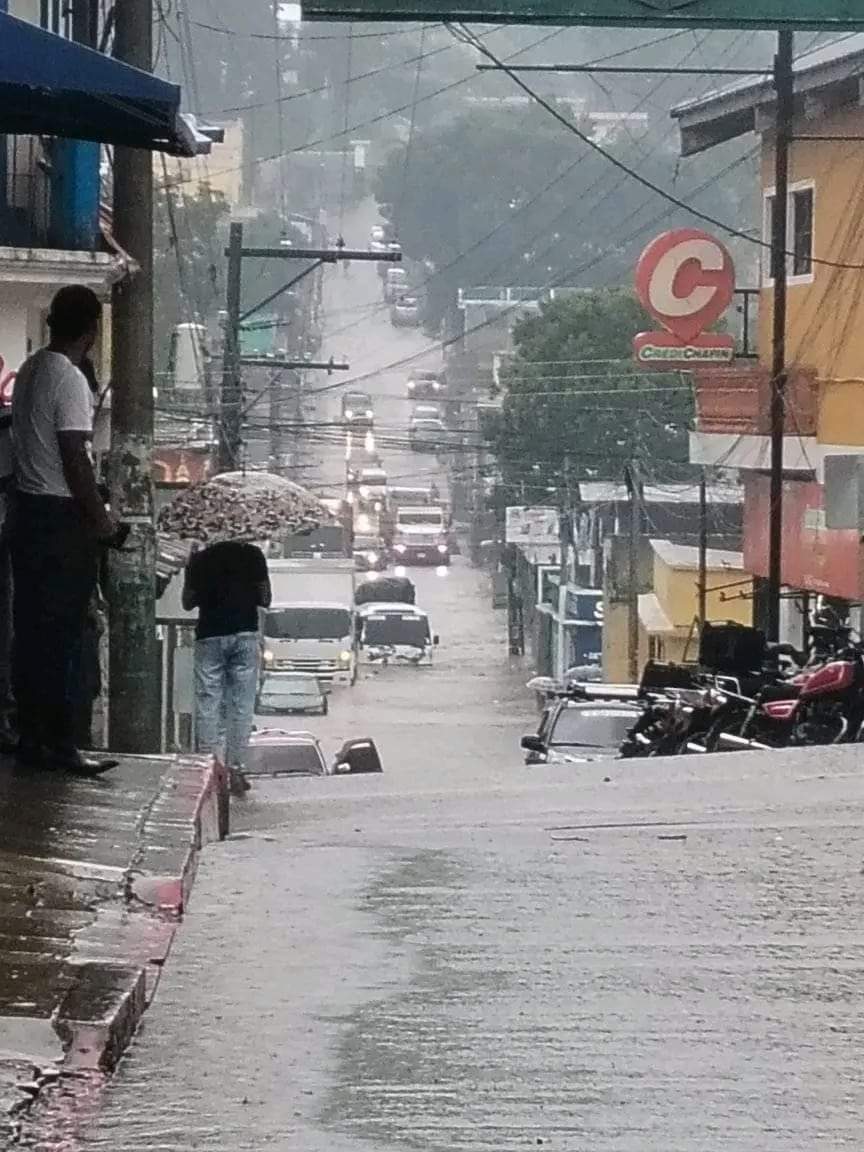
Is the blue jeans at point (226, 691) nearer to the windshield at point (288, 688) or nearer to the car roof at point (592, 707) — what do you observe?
the car roof at point (592, 707)

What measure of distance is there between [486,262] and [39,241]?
4340 cm

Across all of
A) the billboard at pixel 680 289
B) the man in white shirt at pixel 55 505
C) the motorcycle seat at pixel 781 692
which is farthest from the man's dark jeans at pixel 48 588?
the billboard at pixel 680 289

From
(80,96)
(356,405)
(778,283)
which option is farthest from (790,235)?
(356,405)

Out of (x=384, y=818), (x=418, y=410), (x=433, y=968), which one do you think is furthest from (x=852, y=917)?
(x=418, y=410)

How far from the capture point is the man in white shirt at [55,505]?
808 centimetres

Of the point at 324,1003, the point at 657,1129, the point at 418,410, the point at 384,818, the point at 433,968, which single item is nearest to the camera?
the point at 657,1129

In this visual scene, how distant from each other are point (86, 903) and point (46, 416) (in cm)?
214

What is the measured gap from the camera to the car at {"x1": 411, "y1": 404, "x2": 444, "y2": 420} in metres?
57.2

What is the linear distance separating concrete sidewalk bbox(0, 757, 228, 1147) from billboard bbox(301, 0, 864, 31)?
3.91 meters

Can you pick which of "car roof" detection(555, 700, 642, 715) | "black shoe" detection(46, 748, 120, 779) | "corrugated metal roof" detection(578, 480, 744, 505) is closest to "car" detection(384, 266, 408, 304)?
"corrugated metal roof" detection(578, 480, 744, 505)

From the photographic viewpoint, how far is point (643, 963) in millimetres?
6789

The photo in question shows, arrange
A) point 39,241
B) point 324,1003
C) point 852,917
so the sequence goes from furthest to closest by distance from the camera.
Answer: point 39,241 → point 852,917 → point 324,1003

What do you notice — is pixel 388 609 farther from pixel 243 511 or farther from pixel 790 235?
pixel 243 511

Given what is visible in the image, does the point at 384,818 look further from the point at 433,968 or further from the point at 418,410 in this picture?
the point at 418,410
